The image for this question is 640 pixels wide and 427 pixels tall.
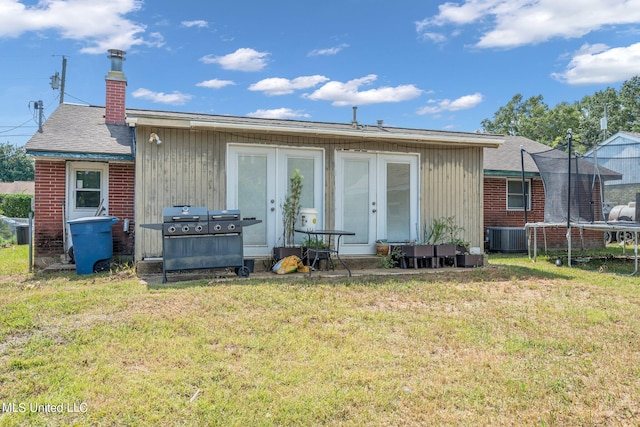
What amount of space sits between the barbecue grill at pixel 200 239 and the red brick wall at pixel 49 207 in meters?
3.71

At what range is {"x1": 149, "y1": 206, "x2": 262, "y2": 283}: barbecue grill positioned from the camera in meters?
6.08

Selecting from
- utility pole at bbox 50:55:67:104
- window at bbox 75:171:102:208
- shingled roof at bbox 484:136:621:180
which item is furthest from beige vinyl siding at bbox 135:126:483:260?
utility pole at bbox 50:55:67:104

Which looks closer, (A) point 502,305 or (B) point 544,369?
(B) point 544,369

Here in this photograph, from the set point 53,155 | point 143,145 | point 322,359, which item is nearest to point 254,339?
point 322,359

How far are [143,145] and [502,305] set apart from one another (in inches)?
217

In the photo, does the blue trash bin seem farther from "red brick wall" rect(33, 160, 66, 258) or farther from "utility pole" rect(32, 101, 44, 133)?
"utility pole" rect(32, 101, 44, 133)

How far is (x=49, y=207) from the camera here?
8.49 m

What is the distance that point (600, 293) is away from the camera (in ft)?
19.0

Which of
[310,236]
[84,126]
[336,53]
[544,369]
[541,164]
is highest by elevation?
[336,53]

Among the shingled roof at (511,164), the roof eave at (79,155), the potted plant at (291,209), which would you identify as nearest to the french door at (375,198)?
the potted plant at (291,209)

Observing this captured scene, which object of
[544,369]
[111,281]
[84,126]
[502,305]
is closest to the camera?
[544,369]

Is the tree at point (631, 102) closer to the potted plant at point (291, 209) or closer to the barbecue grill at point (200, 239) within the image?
the potted plant at point (291, 209)

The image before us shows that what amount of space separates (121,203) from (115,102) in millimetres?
2960

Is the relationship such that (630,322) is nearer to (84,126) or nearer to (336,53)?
(84,126)
